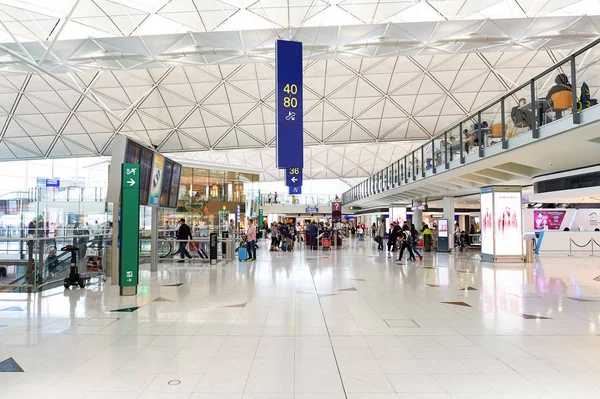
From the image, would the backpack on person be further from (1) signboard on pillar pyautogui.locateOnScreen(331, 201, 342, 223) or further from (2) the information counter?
(2) the information counter

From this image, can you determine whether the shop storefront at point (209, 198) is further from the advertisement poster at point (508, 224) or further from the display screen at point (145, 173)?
the advertisement poster at point (508, 224)

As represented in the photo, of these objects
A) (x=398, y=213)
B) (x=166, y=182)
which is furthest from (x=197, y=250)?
(x=398, y=213)

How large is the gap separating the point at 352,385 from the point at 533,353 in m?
2.91

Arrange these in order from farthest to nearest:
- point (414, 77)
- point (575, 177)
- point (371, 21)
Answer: point (414, 77) → point (371, 21) → point (575, 177)

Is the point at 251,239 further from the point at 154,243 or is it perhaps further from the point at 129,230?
the point at 129,230

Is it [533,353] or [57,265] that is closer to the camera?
[533,353]

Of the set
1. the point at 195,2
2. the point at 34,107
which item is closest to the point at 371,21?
the point at 195,2

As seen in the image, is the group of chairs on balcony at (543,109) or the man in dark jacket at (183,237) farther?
the man in dark jacket at (183,237)

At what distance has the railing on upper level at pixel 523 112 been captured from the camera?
9531mm

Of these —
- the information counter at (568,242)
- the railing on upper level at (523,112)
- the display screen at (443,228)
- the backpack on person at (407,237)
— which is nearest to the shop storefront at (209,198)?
the display screen at (443,228)

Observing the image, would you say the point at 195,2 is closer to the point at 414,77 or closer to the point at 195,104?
the point at 195,104

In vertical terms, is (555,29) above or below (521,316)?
above

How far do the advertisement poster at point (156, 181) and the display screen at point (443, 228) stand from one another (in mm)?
18121

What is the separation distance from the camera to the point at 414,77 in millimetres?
32844
